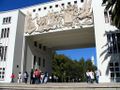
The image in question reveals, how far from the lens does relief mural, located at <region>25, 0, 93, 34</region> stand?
2751 cm

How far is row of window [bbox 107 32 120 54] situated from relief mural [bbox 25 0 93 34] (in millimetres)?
4043

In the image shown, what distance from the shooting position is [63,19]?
94.7 ft

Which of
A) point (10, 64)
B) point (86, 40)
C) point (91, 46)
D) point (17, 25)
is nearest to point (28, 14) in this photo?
point (17, 25)

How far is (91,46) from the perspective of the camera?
39312 millimetres

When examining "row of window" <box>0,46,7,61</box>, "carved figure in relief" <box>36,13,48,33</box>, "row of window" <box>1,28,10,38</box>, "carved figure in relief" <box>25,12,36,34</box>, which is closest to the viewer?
"row of window" <box>0,46,7,61</box>

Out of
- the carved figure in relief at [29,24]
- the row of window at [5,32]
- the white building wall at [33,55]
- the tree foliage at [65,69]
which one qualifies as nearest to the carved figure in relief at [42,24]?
the carved figure in relief at [29,24]

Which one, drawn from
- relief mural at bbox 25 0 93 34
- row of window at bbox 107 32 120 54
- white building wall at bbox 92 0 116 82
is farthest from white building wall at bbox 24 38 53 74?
row of window at bbox 107 32 120 54

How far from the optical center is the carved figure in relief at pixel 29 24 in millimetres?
30906

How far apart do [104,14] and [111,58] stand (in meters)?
6.65

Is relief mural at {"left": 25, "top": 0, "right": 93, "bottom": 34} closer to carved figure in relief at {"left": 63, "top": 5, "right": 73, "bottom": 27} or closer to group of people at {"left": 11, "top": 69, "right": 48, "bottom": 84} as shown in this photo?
carved figure in relief at {"left": 63, "top": 5, "right": 73, "bottom": 27}

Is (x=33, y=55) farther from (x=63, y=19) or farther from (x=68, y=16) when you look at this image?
(x=68, y=16)

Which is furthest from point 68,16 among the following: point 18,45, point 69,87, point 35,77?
point 69,87

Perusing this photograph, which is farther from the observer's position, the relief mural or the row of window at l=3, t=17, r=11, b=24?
the row of window at l=3, t=17, r=11, b=24

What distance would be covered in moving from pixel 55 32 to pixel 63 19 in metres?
2.57
